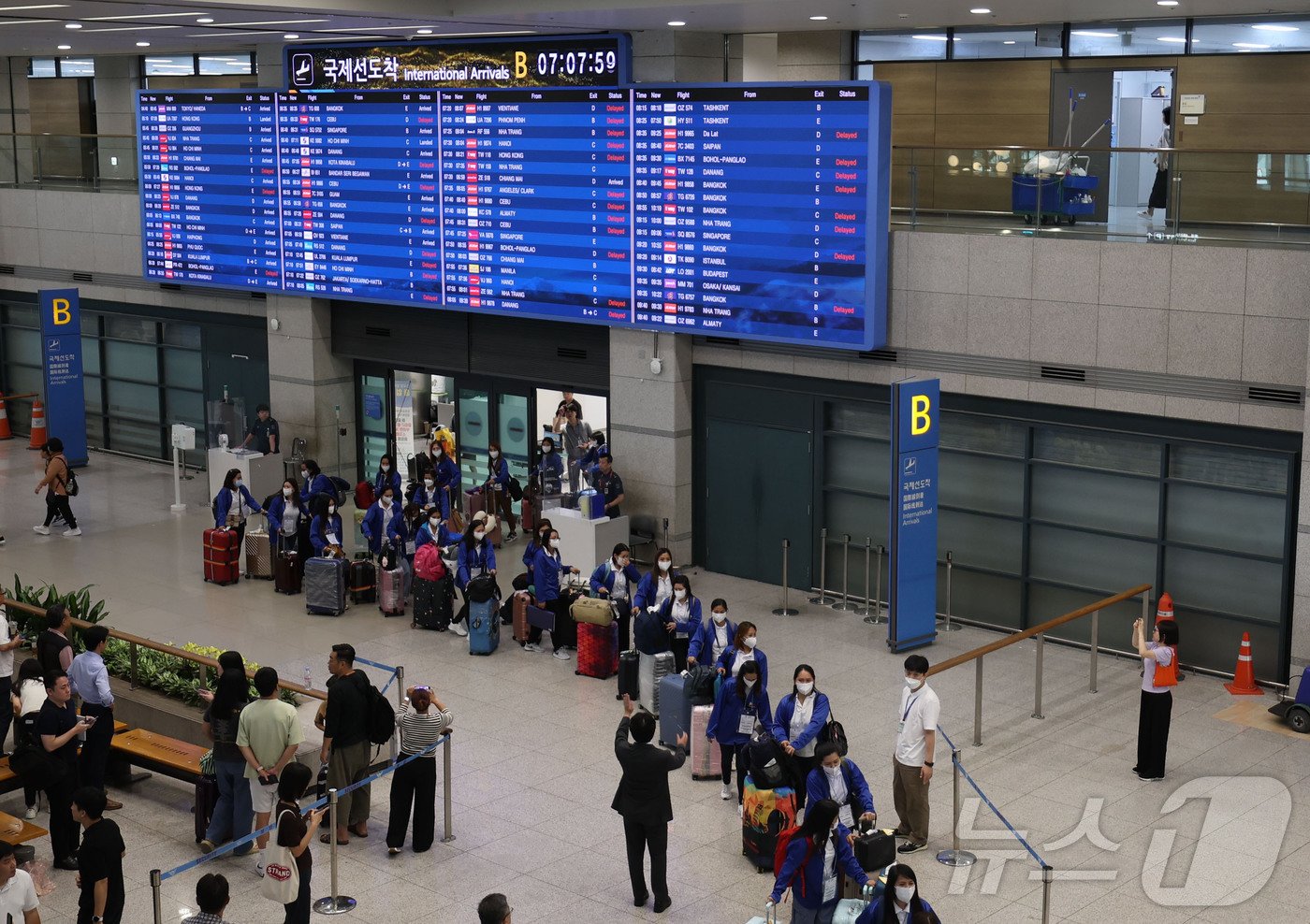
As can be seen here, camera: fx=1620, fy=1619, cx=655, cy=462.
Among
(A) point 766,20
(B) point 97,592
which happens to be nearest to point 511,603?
(B) point 97,592

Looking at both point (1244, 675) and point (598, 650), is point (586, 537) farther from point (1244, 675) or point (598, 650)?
point (1244, 675)

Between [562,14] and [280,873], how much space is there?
1028 centimetres

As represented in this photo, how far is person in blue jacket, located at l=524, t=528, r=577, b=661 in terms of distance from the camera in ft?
53.7

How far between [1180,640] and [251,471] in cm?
1270

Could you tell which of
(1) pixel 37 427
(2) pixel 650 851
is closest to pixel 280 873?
(2) pixel 650 851

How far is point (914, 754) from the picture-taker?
37.6 feet

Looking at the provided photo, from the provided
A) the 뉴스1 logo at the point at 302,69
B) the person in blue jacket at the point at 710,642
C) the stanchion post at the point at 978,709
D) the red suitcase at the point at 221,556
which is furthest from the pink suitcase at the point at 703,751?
the 뉴스1 logo at the point at 302,69

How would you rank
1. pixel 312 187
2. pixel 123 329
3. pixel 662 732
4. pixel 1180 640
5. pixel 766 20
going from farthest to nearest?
pixel 123 329 < pixel 312 187 < pixel 766 20 < pixel 1180 640 < pixel 662 732

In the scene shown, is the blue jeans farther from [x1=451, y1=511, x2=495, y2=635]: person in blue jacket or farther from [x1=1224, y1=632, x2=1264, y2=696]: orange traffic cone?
[x1=1224, y1=632, x2=1264, y2=696]: orange traffic cone

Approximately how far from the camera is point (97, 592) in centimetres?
1892

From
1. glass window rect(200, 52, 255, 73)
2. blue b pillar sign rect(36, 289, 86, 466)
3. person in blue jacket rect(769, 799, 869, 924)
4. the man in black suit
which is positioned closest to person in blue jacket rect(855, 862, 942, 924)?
person in blue jacket rect(769, 799, 869, 924)

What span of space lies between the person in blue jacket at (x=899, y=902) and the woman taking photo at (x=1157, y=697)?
495cm

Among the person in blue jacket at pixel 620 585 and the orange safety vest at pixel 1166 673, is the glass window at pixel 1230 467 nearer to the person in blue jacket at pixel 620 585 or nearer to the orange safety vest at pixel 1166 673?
the orange safety vest at pixel 1166 673

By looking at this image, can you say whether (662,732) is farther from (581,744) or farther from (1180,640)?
(1180,640)
